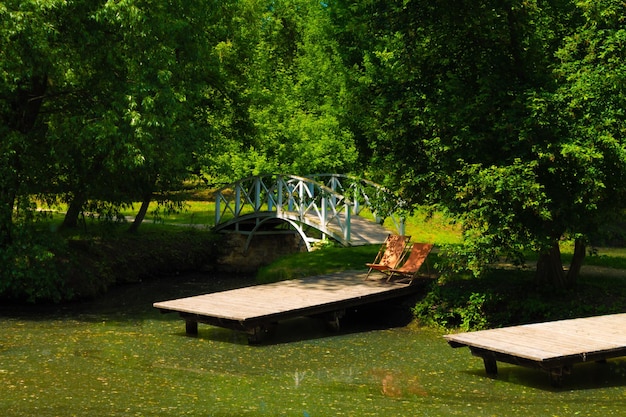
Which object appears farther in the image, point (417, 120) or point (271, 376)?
point (417, 120)

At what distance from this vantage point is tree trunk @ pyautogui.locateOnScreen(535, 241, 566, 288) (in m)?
16.0

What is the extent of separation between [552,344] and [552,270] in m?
3.86

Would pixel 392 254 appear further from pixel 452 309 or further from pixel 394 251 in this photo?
pixel 452 309

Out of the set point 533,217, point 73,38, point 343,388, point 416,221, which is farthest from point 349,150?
point 343,388

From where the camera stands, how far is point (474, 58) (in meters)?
16.2

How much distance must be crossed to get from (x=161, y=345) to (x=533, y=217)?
6119 mm

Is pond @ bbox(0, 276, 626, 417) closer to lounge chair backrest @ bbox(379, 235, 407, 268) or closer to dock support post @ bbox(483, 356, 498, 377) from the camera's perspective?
dock support post @ bbox(483, 356, 498, 377)

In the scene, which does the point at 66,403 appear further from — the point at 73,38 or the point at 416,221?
the point at 416,221

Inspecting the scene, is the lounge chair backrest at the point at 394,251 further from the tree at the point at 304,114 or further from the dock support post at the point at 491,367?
the tree at the point at 304,114

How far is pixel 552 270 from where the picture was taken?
16094mm

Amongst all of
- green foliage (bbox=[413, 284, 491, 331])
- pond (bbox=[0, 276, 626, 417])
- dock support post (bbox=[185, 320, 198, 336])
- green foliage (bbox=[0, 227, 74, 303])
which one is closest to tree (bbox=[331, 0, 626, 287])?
green foliage (bbox=[413, 284, 491, 331])

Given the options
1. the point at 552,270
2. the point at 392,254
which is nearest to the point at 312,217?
the point at 392,254

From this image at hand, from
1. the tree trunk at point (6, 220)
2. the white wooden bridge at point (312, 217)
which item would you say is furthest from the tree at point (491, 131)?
the tree trunk at point (6, 220)

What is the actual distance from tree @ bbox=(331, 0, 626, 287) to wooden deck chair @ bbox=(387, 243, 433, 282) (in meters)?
1.26
